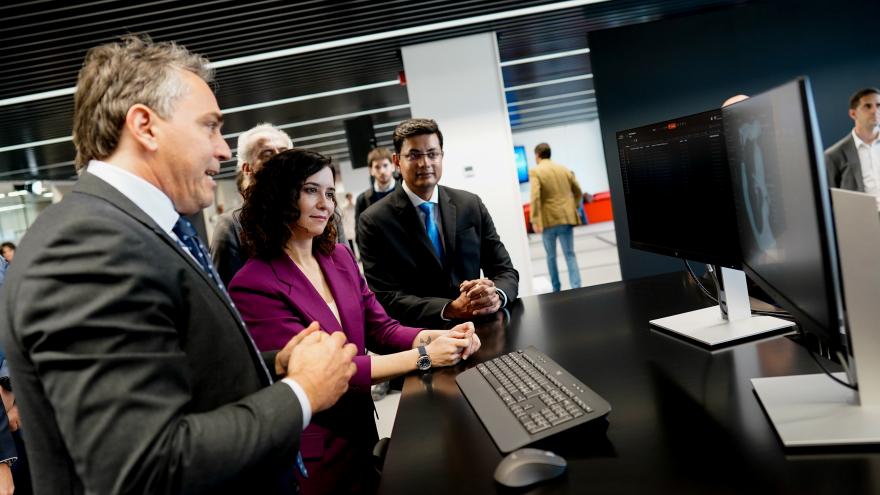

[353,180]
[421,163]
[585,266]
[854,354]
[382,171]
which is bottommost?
[585,266]

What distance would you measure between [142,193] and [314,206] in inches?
33.4

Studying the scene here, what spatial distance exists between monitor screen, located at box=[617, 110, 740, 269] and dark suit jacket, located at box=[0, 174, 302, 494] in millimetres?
1089

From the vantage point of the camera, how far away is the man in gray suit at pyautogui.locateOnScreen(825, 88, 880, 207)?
461 cm

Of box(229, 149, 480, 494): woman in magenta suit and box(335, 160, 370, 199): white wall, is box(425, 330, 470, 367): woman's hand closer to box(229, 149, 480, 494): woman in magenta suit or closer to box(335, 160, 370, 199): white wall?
box(229, 149, 480, 494): woman in magenta suit

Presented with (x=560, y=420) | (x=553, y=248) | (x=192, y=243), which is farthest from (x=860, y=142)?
(x=192, y=243)

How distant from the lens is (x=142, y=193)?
108 cm

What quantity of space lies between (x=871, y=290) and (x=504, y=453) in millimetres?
648

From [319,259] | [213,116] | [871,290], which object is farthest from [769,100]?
[319,259]

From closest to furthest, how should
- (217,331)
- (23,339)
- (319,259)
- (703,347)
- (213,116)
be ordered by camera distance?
(23,339), (217,331), (213,116), (703,347), (319,259)

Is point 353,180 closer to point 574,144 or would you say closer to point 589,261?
point 574,144

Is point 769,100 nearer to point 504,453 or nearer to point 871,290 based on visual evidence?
point 871,290

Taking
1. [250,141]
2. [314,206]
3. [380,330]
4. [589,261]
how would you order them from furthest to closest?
1. [589,261]
2. [250,141]
3. [380,330]
4. [314,206]

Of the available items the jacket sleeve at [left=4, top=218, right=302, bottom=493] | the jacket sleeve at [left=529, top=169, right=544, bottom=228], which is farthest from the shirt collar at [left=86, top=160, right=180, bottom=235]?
the jacket sleeve at [left=529, top=169, right=544, bottom=228]

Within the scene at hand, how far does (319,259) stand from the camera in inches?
79.5
